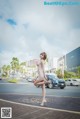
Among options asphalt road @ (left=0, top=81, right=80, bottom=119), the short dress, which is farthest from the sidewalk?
the short dress

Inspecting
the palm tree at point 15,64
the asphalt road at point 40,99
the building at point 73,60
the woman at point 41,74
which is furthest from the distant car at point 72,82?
the palm tree at point 15,64

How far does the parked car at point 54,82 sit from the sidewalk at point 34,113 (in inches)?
15.9

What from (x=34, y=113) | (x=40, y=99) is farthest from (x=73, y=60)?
(x=34, y=113)

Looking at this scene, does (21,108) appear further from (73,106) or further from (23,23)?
(23,23)

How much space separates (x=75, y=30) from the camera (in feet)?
14.1

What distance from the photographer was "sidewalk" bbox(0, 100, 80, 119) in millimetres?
4148

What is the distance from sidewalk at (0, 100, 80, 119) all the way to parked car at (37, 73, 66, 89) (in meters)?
0.40

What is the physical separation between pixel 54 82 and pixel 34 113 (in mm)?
614

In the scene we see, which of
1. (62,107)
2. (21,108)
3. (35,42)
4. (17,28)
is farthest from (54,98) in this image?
(17,28)

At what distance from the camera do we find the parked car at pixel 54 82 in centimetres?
433

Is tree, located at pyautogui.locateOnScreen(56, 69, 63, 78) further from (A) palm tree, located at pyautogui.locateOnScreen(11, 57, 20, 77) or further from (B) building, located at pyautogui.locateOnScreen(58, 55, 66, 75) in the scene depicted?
(A) palm tree, located at pyautogui.locateOnScreen(11, 57, 20, 77)

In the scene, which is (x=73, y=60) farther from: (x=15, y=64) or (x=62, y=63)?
(x=15, y=64)

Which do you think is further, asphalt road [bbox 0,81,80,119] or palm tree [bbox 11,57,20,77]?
palm tree [bbox 11,57,20,77]

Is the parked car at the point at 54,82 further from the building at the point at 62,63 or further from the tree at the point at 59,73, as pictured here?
the building at the point at 62,63
